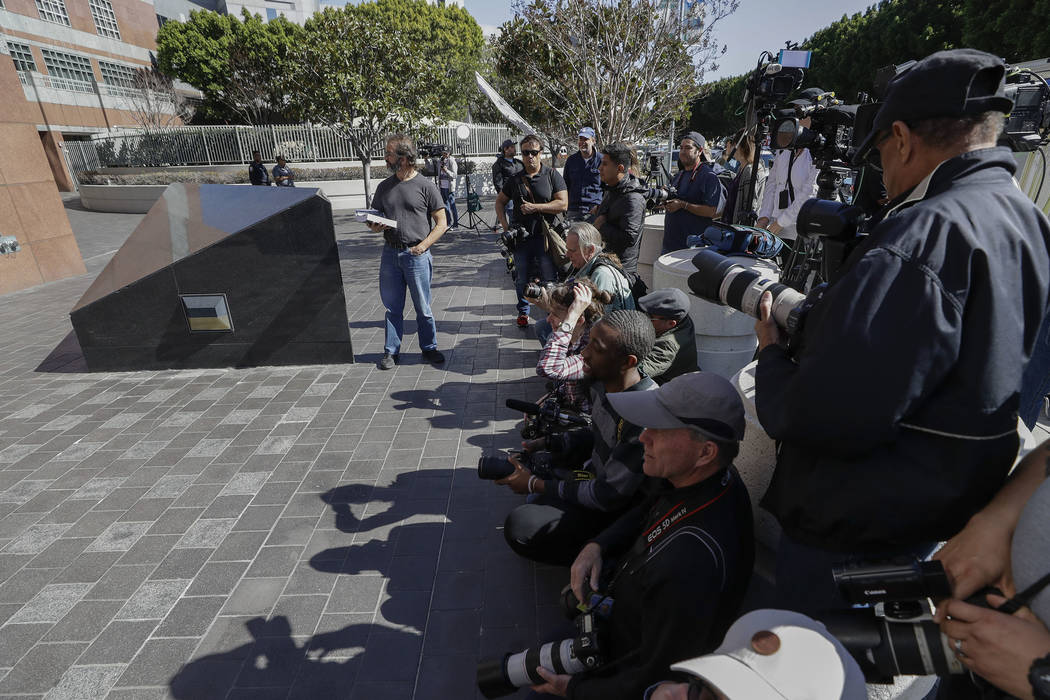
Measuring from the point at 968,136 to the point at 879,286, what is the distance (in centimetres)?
47

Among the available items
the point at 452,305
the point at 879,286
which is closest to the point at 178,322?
the point at 452,305

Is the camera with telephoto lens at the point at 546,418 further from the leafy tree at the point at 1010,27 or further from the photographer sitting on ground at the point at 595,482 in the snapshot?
the leafy tree at the point at 1010,27

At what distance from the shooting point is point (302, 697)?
230 centimetres

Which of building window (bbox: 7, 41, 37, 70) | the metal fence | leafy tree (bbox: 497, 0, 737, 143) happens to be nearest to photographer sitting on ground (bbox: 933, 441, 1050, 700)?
leafy tree (bbox: 497, 0, 737, 143)

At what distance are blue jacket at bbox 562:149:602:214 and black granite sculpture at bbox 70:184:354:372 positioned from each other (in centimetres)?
298

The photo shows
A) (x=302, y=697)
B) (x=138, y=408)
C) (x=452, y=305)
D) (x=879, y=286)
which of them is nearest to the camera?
(x=879, y=286)

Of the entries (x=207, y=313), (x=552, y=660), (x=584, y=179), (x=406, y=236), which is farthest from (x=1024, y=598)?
(x=584, y=179)

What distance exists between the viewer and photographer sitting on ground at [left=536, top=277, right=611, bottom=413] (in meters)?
3.26

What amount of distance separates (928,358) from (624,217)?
3.97m

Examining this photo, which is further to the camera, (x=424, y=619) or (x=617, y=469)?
(x=424, y=619)

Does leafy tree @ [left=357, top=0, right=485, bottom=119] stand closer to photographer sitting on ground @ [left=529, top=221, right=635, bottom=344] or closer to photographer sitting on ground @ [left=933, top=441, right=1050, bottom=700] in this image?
photographer sitting on ground @ [left=529, top=221, right=635, bottom=344]

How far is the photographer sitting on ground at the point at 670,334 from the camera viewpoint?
3.17 metres

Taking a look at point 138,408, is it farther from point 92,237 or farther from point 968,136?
point 92,237

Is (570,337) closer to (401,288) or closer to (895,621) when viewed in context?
(895,621)
